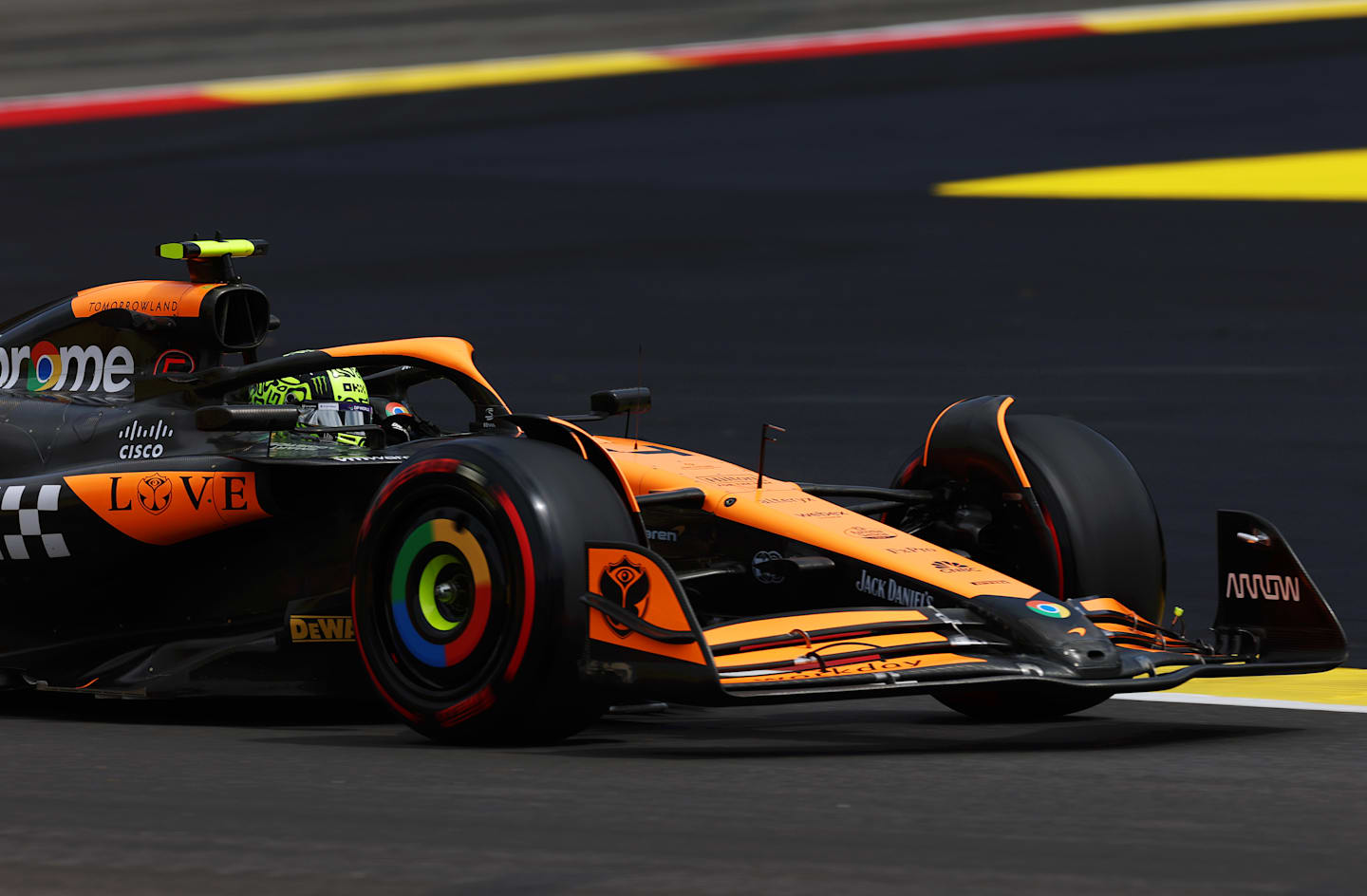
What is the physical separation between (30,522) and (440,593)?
6.02 ft

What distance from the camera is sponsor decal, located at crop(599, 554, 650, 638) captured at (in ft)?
21.4

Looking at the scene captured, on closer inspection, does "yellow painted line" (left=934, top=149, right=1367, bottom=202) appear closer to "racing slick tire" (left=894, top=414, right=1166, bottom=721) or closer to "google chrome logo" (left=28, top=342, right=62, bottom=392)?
"racing slick tire" (left=894, top=414, right=1166, bottom=721)

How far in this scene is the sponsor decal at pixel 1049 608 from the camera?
22.7ft

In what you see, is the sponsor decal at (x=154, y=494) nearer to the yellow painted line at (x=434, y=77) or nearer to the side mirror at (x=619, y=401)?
the side mirror at (x=619, y=401)

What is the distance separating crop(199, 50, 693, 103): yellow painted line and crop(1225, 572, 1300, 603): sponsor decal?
18.4 metres

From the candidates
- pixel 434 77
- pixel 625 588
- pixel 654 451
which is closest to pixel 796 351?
pixel 654 451

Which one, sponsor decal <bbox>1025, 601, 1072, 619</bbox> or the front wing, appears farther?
sponsor decal <bbox>1025, 601, 1072, 619</bbox>

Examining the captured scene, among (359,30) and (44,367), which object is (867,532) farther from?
(359,30)

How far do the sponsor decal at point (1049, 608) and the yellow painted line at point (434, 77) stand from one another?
61.5 feet

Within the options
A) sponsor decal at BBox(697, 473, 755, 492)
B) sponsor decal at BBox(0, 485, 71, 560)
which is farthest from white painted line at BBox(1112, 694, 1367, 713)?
sponsor decal at BBox(0, 485, 71, 560)

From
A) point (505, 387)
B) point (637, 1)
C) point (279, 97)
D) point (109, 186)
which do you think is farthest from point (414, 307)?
point (637, 1)

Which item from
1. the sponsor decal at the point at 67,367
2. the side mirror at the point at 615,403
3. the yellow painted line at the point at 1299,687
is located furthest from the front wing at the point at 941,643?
the sponsor decal at the point at 67,367

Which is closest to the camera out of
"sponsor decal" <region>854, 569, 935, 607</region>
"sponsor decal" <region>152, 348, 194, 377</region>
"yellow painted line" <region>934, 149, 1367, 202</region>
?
"sponsor decal" <region>854, 569, 935, 607</region>

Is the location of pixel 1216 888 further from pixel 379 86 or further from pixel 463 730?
pixel 379 86
